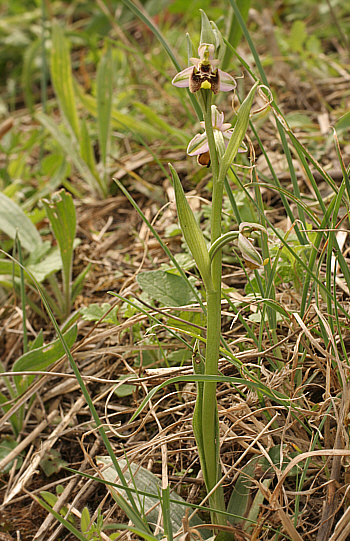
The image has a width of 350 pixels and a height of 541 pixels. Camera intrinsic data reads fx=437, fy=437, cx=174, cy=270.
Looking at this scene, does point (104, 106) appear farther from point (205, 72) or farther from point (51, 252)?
point (205, 72)

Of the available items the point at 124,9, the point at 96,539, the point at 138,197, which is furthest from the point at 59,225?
the point at 124,9

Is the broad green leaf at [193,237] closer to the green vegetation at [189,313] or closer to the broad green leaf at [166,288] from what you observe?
the green vegetation at [189,313]

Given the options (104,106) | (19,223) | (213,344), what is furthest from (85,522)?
(104,106)

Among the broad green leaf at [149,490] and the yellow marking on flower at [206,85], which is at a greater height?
the yellow marking on flower at [206,85]

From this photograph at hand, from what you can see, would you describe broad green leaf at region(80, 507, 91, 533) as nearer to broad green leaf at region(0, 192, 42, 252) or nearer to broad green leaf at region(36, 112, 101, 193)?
broad green leaf at region(0, 192, 42, 252)

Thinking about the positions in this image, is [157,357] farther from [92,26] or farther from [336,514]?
[92,26]

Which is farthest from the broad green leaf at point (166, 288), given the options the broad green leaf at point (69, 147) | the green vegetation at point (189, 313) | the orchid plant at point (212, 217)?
the broad green leaf at point (69, 147)
